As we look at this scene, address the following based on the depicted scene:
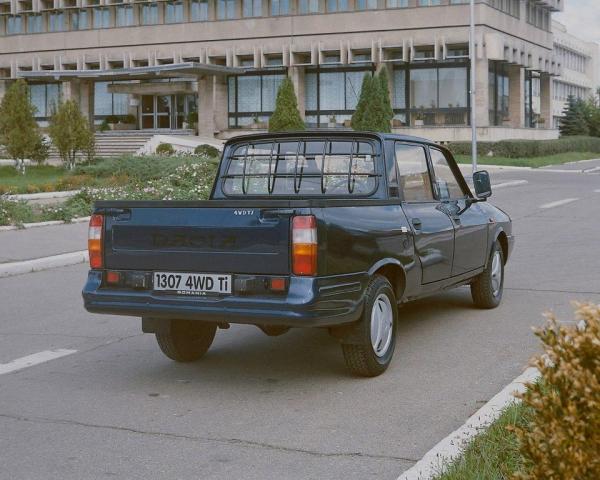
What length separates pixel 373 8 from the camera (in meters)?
63.2

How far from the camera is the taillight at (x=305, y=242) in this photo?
616 cm

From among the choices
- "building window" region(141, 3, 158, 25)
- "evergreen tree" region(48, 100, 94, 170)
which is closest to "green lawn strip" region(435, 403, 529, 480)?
"evergreen tree" region(48, 100, 94, 170)

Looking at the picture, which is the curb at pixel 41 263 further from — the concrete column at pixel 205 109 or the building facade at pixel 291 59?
the concrete column at pixel 205 109

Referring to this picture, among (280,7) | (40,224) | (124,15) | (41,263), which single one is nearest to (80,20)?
(124,15)

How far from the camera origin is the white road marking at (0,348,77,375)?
7418mm

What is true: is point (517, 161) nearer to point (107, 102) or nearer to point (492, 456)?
point (107, 102)

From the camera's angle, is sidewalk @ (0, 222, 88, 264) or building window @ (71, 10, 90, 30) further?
building window @ (71, 10, 90, 30)

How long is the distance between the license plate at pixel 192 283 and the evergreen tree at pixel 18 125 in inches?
1252

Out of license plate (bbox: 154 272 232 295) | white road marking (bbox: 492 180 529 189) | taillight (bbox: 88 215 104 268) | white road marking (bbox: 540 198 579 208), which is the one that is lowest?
license plate (bbox: 154 272 232 295)

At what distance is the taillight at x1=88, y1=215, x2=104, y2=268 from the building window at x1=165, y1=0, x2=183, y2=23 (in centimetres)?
6447

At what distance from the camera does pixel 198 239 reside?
649 cm

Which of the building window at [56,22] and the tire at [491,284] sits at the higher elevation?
the building window at [56,22]

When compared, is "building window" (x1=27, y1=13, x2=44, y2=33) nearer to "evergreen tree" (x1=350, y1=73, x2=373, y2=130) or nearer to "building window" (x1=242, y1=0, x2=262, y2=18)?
"building window" (x1=242, y1=0, x2=262, y2=18)

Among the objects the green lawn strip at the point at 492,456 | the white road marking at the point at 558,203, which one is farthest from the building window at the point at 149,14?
the green lawn strip at the point at 492,456
